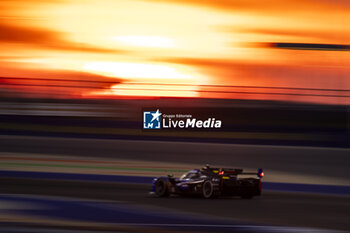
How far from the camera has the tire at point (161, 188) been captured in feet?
37.7

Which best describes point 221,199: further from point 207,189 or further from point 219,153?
point 219,153

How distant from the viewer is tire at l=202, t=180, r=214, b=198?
445 inches

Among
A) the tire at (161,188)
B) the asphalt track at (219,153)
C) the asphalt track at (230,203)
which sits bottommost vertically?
the asphalt track at (230,203)

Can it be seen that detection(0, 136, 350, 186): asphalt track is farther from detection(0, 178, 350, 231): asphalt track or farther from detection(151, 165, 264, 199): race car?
detection(151, 165, 264, 199): race car

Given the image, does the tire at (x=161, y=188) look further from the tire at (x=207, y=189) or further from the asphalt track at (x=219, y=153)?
the asphalt track at (x=219, y=153)

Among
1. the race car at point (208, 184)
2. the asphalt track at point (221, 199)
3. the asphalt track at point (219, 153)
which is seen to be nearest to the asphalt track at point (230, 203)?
the asphalt track at point (221, 199)

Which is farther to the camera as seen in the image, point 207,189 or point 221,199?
point 221,199

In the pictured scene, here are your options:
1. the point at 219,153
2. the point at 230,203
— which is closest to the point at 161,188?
the point at 230,203

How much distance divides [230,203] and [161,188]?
4.43 ft

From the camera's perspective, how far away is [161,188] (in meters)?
11.5

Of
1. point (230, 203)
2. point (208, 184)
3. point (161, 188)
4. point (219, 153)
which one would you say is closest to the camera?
point (230, 203)

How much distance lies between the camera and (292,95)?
20250mm

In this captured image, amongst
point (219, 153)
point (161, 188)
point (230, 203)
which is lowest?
point (230, 203)

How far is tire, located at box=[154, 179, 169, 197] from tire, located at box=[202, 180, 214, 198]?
66 cm
